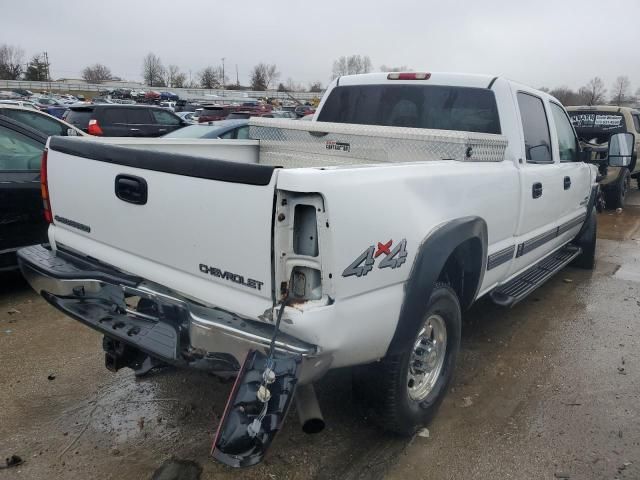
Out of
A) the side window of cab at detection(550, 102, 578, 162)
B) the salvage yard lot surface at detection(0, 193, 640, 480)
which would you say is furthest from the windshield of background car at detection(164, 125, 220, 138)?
the side window of cab at detection(550, 102, 578, 162)

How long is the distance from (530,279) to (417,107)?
1715mm

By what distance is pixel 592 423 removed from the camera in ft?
10.6

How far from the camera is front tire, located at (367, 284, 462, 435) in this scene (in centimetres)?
273

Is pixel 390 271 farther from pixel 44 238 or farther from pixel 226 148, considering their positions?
pixel 44 238

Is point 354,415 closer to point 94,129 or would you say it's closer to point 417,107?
point 417,107

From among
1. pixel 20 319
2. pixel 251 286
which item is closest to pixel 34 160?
pixel 20 319

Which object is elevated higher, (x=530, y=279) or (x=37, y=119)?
(x=37, y=119)

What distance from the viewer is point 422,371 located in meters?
3.14

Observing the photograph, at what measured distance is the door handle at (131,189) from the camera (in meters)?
2.62

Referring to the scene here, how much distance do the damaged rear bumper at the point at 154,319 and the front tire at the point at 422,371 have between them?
0.56 meters

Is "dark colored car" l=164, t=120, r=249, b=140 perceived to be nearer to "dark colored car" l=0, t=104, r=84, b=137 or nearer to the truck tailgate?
"dark colored car" l=0, t=104, r=84, b=137

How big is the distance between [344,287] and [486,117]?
7.82 ft

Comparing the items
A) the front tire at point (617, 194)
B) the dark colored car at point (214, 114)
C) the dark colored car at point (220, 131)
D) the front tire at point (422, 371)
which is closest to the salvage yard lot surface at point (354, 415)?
the front tire at point (422, 371)

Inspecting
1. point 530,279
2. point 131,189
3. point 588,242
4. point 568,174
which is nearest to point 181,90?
point 588,242
